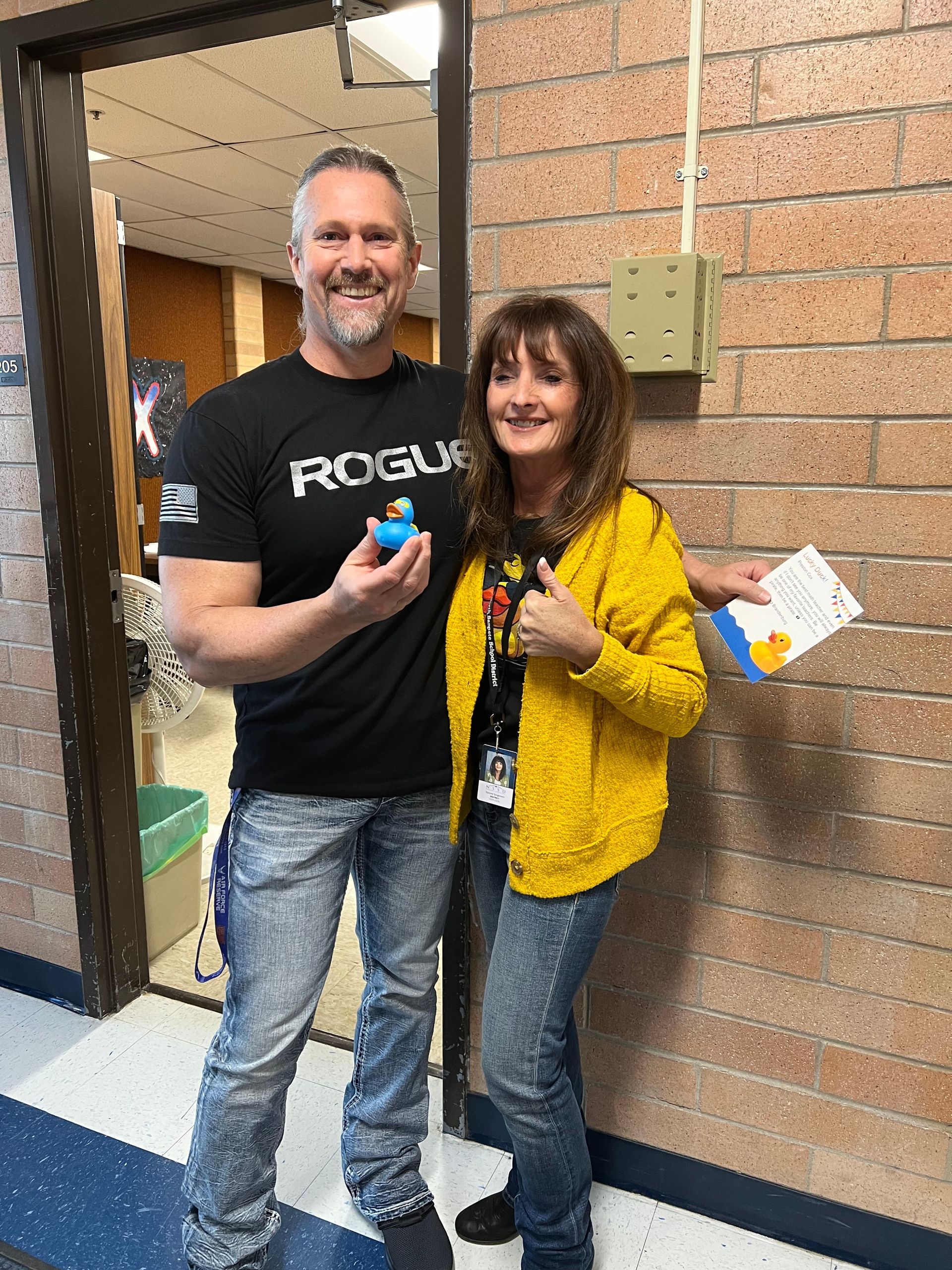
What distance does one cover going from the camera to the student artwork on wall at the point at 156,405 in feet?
17.9

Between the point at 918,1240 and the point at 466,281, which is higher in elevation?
the point at 466,281

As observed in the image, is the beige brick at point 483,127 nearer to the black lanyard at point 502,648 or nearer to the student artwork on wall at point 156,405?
the black lanyard at point 502,648

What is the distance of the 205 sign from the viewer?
206 centimetres

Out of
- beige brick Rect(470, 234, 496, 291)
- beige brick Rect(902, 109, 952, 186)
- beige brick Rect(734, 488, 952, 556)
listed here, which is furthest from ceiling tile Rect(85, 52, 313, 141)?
beige brick Rect(734, 488, 952, 556)

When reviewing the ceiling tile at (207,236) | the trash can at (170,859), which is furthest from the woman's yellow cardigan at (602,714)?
the ceiling tile at (207,236)

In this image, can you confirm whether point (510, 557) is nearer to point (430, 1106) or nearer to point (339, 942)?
point (430, 1106)

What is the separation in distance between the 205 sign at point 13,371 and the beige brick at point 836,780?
174 cm

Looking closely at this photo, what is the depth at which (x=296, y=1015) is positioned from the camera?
1.40m

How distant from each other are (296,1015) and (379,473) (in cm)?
85

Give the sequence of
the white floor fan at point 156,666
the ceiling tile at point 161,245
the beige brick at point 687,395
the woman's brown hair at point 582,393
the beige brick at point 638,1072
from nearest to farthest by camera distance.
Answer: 1. the woman's brown hair at point 582,393
2. the beige brick at point 687,395
3. the beige brick at point 638,1072
4. the white floor fan at point 156,666
5. the ceiling tile at point 161,245

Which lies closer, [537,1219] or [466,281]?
[537,1219]

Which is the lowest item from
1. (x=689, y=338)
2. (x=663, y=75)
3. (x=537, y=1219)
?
(x=537, y=1219)

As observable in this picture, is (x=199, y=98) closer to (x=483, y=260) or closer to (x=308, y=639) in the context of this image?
(x=483, y=260)

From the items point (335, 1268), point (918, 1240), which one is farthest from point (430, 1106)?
point (918, 1240)
